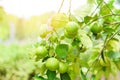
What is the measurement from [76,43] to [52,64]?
13 centimetres

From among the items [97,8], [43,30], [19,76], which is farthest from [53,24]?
[19,76]

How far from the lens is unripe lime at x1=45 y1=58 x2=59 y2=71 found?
85 cm

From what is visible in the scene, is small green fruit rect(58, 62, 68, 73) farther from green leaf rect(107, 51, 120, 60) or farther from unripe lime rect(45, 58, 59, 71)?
green leaf rect(107, 51, 120, 60)

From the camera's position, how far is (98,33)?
3.30 ft

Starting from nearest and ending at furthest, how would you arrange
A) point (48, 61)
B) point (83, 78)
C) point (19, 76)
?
point (48, 61), point (83, 78), point (19, 76)

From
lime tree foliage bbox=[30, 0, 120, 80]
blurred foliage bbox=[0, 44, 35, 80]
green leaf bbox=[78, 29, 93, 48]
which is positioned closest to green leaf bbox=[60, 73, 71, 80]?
lime tree foliage bbox=[30, 0, 120, 80]

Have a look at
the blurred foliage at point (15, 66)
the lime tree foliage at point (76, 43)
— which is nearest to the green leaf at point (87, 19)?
the lime tree foliage at point (76, 43)

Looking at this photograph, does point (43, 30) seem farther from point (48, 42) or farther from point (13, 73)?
point (13, 73)

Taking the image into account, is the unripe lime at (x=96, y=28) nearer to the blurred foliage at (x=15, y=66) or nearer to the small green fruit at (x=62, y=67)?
the small green fruit at (x=62, y=67)

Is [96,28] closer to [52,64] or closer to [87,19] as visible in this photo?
[87,19]

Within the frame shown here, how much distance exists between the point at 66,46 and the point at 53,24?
0.07 meters

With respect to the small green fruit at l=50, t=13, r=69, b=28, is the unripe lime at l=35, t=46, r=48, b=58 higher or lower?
lower

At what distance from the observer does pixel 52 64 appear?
2.79ft

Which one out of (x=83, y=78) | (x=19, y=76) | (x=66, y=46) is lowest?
(x=19, y=76)
